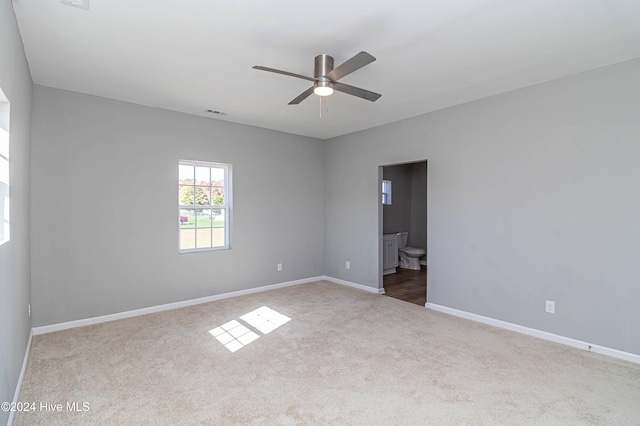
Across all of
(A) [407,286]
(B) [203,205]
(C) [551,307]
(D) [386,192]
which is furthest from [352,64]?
(D) [386,192]

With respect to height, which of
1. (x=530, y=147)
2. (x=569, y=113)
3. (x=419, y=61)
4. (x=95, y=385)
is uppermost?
(x=419, y=61)

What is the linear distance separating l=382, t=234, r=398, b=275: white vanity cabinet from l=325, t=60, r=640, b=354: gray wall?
1932mm

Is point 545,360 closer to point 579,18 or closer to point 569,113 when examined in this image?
point 569,113

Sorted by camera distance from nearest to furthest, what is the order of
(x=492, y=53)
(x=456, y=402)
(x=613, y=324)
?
(x=456, y=402) < (x=492, y=53) < (x=613, y=324)

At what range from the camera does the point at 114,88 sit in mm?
3480

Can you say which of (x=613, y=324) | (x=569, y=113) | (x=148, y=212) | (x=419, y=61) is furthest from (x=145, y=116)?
(x=613, y=324)

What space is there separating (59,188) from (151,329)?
6.06ft

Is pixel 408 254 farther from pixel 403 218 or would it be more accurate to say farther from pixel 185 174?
pixel 185 174

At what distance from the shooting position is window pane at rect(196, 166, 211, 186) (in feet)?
15.1

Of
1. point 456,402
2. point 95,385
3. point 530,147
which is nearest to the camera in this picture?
point 456,402

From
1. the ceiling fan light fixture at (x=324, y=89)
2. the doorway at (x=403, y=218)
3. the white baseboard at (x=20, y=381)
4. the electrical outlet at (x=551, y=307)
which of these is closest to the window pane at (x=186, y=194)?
the white baseboard at (x=20, y=381)

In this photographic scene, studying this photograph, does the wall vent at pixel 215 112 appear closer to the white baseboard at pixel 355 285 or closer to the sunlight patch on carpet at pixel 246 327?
the sunlight patch on carpet at pixel 246 327

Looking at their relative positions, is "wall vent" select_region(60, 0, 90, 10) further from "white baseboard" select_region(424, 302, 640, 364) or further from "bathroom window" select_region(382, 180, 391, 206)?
"bathroom window" select_region(382, 180, 391, 206)

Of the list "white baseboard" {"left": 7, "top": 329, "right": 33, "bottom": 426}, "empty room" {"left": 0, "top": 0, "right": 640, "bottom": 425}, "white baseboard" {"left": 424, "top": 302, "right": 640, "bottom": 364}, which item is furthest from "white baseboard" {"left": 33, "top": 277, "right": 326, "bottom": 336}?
"white baseboard" {"left": 424, "top": 302, "right": 640, "bottom": 364}
